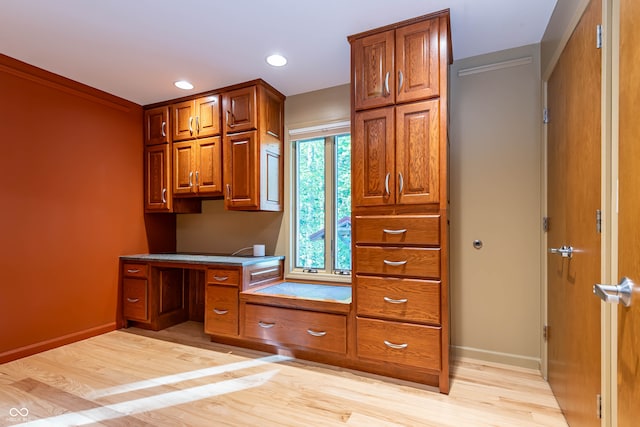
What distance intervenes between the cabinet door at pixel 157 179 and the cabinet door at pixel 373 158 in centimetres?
221

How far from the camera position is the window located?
2.98 meters

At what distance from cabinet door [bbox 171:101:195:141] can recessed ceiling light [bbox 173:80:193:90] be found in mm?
199

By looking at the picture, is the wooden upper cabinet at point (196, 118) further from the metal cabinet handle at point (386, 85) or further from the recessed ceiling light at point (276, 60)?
the metal cabinet handle at point (386, 85)

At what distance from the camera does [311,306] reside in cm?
234

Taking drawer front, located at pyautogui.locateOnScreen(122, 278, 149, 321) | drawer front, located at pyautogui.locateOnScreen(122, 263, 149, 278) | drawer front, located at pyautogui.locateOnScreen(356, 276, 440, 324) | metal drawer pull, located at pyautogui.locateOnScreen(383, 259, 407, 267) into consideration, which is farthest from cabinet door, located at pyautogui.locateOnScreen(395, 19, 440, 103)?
drawer front, located at pyautogui.locateOnScreen(122, 278, 149, 321)

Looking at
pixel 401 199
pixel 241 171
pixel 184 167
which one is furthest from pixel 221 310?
pixel 401 199

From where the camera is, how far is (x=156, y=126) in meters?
3.38

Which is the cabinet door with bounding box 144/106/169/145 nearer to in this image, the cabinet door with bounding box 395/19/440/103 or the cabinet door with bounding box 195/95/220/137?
the cabinet door with bounding box 195/95/220/137

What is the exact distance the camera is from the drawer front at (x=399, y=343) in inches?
75.9

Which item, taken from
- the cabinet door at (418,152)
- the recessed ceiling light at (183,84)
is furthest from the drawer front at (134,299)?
the cabinet door at (418,152)

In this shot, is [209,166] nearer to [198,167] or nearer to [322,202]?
[198,167]

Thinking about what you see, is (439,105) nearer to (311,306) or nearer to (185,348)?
(311,306)

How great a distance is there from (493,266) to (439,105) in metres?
1.29

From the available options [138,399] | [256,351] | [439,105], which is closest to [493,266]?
[439,105]
